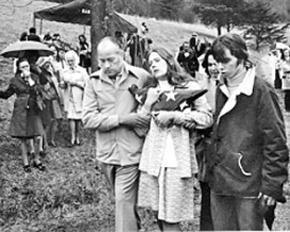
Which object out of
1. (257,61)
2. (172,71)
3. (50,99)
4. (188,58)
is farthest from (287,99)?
(172,71)

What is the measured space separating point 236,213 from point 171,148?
0.62m

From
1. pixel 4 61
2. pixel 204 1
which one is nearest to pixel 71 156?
pixel 4 61

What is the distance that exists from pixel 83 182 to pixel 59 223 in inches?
47.6

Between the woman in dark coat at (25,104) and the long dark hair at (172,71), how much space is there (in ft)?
11.0

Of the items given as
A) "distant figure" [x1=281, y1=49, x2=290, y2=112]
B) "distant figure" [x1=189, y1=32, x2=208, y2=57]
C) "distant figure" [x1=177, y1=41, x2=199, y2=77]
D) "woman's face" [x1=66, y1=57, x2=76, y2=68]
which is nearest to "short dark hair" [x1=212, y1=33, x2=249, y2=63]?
"woman's face" [x1=66, y1=57, x2=76, y2=68]

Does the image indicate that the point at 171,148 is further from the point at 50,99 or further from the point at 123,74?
the point at 50,99

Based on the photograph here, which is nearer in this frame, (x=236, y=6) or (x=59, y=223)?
(x=59, y=223)

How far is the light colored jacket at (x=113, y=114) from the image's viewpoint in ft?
12.8

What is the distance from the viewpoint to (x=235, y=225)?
3.38 m

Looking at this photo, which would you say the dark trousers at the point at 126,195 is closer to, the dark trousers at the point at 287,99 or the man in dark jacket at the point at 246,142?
the man in dark jacket at the point at 246,142

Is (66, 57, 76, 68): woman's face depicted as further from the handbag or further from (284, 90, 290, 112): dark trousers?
(284, 90, 290, 112): dark trousers

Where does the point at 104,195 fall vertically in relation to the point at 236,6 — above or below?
below

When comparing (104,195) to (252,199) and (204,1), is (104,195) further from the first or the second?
(204,1)

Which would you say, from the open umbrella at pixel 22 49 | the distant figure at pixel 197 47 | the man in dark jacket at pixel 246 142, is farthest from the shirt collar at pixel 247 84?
the distant figure at pixel 197 47
